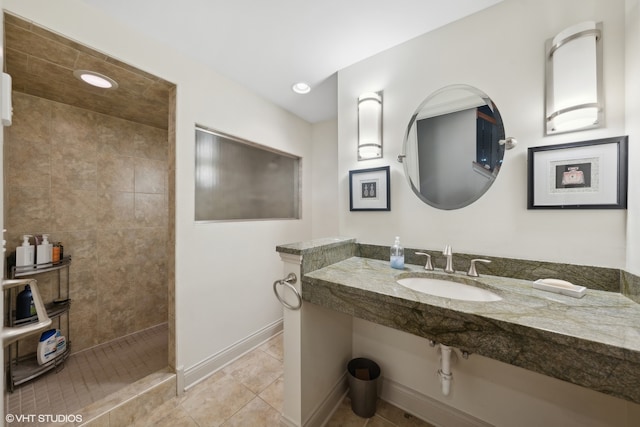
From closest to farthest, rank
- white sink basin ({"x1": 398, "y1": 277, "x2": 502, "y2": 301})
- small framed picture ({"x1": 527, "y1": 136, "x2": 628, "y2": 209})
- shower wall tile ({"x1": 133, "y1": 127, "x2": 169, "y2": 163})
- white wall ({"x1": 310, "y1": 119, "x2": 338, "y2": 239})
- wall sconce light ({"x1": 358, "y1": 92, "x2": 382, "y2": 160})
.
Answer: small framed picture ({"x1": 527, "y1": 136, "x2": 628, "y2": 209}), white sink basin ({"x1": 398, "y1": 277, "x2": 502, "y2": 301}), wall sconce light ({"x1": 358, "y1": 92, "x2": 382, "y2": 160}), shower wall tile ({"x1": 133, "y1": 127, "x2": 169, "y2": 163}), white wall ({"x1": 310, "y1": 119, "x2": 338, "y2": 239})

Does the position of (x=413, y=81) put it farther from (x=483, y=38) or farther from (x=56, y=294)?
(x=56, y=294)

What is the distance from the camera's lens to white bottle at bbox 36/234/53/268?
1701mm

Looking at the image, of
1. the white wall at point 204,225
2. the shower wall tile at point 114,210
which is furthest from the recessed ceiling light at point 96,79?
the shower wall tile at point 114,210

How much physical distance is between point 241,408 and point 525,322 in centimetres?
162

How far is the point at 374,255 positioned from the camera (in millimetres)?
1600

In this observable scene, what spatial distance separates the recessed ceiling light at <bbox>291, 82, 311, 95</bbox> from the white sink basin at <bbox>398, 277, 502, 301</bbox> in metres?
1.71

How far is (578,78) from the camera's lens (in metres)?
1.02

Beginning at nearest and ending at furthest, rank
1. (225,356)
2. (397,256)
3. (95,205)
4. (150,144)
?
(397,256) → (225,356) → (95,205) → (150,144)

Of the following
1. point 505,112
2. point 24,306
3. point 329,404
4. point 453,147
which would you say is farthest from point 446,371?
point 24,306

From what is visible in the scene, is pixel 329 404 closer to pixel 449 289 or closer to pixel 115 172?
pixel 449 289

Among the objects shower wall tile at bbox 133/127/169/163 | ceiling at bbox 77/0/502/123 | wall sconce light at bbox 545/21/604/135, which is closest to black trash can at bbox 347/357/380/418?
wall sconce light at bbox 545/21/604/135

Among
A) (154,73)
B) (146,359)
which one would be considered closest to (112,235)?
(146,359)

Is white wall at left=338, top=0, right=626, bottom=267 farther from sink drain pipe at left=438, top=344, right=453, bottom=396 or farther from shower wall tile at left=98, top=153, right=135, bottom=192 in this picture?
→ shower wall tile at left=98, top=153, right=135, bottom=192

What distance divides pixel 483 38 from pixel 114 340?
3.64 meters
